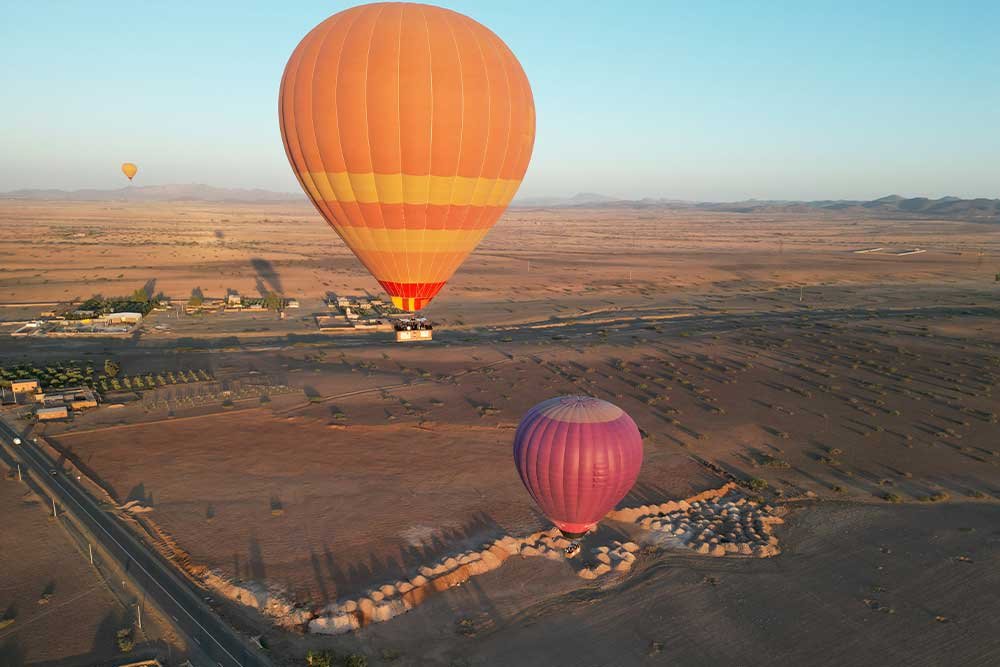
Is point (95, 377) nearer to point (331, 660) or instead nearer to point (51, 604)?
point (51, 604)

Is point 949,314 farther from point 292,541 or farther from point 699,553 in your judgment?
point 292,541

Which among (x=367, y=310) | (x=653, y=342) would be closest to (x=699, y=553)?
(x=653, y=342)

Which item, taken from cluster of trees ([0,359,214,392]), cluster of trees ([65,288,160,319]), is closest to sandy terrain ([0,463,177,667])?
cluster of trees ([0,359,214,392])

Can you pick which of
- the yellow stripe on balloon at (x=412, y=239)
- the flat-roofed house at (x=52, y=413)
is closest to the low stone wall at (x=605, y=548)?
the yellow stripe on balloon at (x=412, y=239)

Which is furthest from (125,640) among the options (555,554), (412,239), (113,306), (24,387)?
(113,306)

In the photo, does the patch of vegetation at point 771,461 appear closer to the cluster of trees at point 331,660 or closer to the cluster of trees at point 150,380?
the cluster of trees at point 331,660

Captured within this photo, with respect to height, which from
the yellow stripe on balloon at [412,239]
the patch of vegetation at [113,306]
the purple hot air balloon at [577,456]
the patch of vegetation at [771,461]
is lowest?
the patch of vegetation at [771,461]
